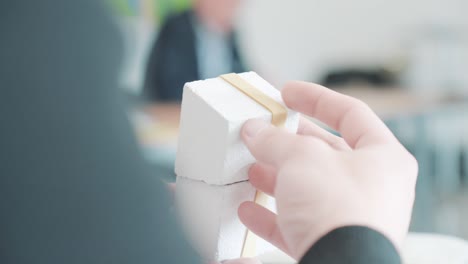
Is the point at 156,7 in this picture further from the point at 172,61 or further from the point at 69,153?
the point at 69,153

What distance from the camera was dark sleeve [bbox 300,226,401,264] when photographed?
0.48 m

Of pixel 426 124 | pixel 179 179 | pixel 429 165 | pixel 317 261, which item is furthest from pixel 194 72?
pixel 317 261

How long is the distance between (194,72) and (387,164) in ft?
8.38

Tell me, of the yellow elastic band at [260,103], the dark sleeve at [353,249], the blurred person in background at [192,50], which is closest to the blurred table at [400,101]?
the blurred person in background at [192,50]

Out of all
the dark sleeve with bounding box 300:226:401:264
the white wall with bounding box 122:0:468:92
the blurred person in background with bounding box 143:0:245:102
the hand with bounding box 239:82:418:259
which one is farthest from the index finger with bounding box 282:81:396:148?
the white wall with bounding box 122:0:468:92

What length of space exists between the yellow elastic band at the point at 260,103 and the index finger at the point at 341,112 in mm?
14

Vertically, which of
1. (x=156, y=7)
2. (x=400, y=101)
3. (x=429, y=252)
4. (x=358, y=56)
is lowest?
(x=358, y=56)

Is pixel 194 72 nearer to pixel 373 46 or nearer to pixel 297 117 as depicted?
pixel 373 46

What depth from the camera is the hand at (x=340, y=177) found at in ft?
1.73

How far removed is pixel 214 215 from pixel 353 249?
22cm

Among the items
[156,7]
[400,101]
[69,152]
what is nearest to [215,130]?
[69,152]

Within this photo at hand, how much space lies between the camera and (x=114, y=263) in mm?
419

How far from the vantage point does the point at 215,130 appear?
0.65 m

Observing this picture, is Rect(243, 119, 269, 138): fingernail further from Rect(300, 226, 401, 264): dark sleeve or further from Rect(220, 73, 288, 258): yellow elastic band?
Rect(300, 226, 401, 264): dark sleeve
